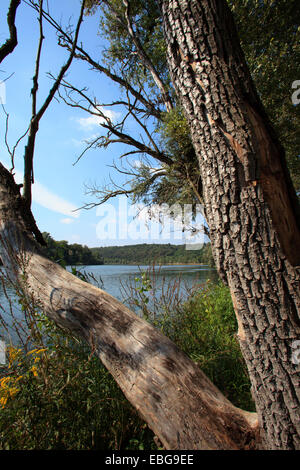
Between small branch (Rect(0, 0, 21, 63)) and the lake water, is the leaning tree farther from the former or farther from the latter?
small branch (Rect(0, 0, 21, 63))

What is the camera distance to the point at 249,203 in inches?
42.8

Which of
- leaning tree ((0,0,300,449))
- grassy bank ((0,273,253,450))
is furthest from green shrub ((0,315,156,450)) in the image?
leaning tree ((0,0,300,449))

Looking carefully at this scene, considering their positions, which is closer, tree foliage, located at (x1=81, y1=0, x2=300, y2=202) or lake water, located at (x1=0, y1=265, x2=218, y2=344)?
lake water, located at (x1=0, y1=265, x2=218, y2=344)

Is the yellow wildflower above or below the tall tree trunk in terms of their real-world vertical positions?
below

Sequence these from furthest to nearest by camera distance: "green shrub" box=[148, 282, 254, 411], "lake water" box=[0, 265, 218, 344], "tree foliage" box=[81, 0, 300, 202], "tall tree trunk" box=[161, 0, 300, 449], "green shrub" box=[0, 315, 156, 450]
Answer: "tree foliage" box=[81, 0, 300, 202], "lake water" box=[0, 265, 218, 344], "green shrub" box=[148, 282, 254, 411], "green shrub" box=[0, 315, 156, 450], "tall tree trunk" box=[161, 0, 300, 449]

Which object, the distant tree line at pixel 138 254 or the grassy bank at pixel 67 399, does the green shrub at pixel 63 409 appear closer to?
the grassy bank at pixel 67 399

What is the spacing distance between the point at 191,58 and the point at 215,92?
0.79ft

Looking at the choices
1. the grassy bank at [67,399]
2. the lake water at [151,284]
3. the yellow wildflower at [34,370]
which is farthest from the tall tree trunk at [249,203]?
the lake water at [151,284]

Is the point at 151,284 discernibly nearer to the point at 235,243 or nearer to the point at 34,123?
the point at 235,243

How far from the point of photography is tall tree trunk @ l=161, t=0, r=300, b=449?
1.06 metres

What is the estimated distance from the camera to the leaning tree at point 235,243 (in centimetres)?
107

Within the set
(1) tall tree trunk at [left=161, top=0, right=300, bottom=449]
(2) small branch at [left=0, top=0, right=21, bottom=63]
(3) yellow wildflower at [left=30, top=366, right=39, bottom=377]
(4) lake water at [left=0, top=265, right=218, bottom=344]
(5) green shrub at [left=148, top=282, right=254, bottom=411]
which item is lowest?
(5) green shrub at [left=148, top=282, right=254, bottom=411]

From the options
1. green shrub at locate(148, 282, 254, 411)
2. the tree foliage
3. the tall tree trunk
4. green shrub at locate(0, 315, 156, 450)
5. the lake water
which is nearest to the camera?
the tall tree trunk

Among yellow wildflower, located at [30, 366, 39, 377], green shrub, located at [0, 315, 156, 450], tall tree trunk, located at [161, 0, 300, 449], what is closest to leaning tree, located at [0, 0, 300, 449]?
tall tree trunk, located at [161, 0, 300, 449]
